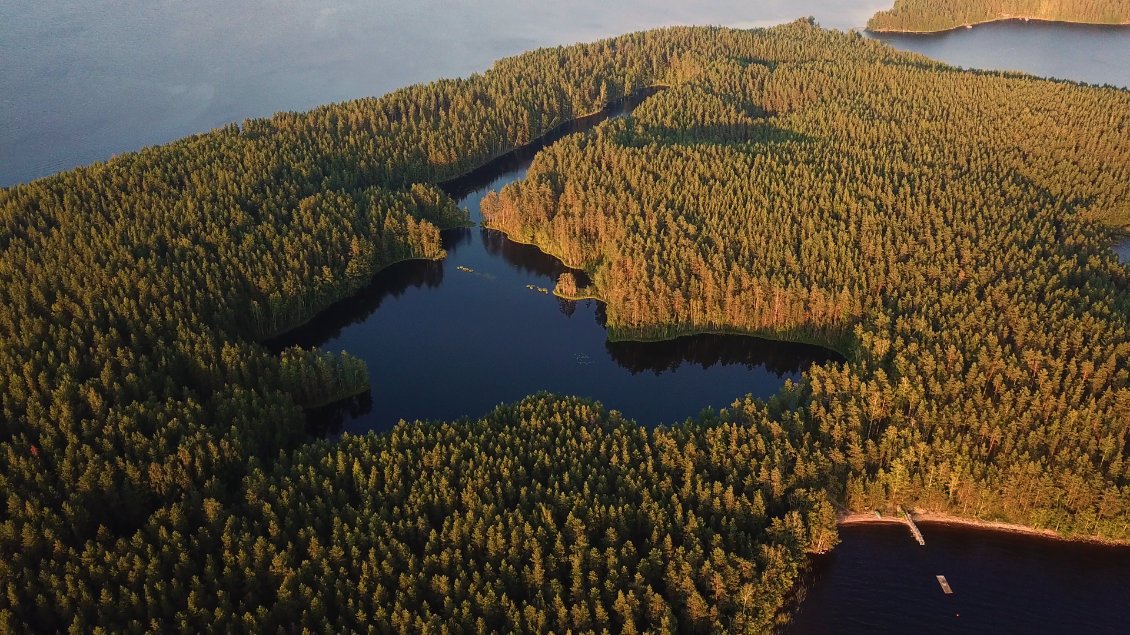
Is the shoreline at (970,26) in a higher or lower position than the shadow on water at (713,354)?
higher

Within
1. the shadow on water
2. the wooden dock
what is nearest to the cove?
the shadow on water

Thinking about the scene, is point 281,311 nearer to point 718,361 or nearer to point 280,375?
point 280,375

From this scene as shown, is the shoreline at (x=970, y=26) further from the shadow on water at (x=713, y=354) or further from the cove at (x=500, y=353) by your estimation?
the shadow on water at (x=713, y=354)

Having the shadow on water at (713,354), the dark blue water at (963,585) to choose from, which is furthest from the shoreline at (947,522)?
the shadow on water at (713,354)

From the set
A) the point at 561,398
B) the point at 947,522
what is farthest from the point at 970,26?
the point at 561,398

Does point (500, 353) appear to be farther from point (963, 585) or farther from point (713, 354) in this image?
point (963, 585)

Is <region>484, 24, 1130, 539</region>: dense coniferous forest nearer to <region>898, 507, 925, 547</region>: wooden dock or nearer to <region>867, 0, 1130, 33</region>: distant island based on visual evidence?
<region>898, 507, 925, 547</region>: wooden dock
